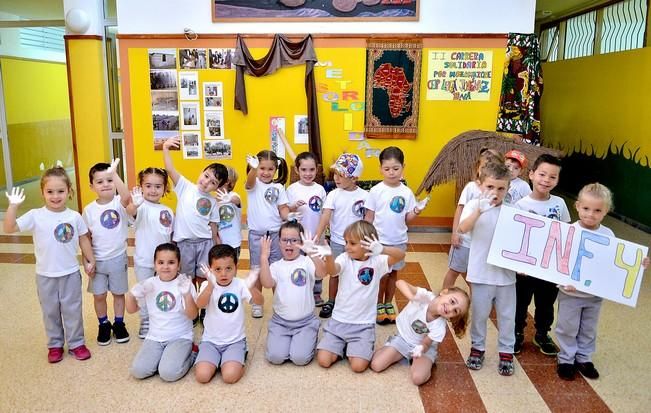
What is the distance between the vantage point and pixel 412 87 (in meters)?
5.88

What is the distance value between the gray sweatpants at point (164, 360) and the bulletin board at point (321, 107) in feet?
10.5

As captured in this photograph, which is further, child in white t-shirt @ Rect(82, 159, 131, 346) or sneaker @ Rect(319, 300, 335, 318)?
sneaker @ Rect(319, 300, 335, 318)

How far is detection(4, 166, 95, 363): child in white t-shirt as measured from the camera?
3109 millimetres

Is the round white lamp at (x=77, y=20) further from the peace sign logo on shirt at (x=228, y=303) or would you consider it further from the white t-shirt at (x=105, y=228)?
the peace sign logo on shirt at (x=228, y=303)

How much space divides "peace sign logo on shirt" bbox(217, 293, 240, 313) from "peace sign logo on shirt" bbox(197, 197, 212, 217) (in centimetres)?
72

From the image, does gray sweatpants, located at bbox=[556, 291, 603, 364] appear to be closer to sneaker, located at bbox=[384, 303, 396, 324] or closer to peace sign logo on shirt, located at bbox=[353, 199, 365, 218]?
sneaker, located at bbox=[384, 303, 396, 324]

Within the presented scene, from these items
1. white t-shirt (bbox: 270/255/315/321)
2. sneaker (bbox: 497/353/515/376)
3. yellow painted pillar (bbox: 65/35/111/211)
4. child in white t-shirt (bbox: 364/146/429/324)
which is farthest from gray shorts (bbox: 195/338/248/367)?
yellow painted pillar (bbox: 65/35/111/211)

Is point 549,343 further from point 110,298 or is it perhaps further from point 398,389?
point 110,298

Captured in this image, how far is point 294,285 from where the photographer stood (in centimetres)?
328

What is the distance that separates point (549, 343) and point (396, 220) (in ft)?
4.02

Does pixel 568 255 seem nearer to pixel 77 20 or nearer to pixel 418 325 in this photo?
pixel 418 325

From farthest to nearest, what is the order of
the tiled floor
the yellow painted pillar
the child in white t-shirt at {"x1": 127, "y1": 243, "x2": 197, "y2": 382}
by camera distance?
the yellow painted pillar, the child in white t-shirt at {"x1": 127, "y1": 243, "x2": 197, "y2": 382}, the tiled floor

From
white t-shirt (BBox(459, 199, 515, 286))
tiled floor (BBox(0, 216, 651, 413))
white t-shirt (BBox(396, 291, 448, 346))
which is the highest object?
white t-shirt (BBox(459, 199, 515, 286))

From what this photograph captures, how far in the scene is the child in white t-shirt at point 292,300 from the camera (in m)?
3.21
